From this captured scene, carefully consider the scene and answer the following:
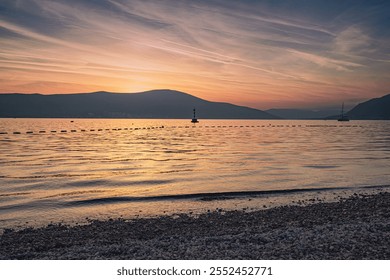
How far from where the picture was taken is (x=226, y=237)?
11.1 metres

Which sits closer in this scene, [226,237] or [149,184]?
[226,237]

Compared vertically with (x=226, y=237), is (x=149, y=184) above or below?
below

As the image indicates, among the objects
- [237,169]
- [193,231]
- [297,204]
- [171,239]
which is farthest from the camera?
[237,169]

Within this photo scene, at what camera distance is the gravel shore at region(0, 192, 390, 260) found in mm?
9633

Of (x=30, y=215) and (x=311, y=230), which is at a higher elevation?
(x=311, y=230)

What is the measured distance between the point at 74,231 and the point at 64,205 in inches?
199

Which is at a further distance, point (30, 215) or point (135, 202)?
point (135, 202)

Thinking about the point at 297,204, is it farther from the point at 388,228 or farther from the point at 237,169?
the point at 237,169

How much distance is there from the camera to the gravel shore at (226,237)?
9.63 meters

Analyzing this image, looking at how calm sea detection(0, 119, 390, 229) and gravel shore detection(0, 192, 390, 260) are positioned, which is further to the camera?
calm sea detection(0, 119, 390, 229)

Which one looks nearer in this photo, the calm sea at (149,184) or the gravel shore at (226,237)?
the gravel shore at (226,237)

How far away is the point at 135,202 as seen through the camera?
18328 millimetres
